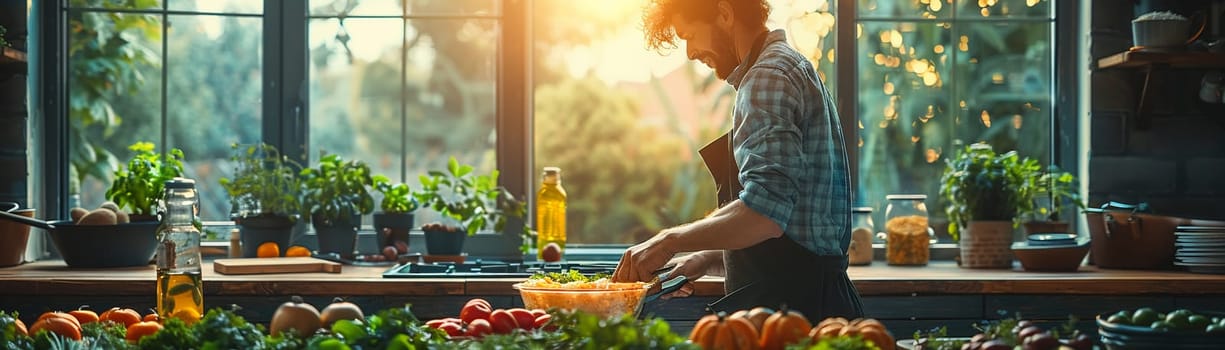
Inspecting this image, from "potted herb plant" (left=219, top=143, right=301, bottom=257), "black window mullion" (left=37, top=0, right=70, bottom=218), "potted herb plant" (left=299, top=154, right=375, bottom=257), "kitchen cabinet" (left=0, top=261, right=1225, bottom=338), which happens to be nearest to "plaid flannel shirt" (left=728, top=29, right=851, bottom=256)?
"kitchen cabinet" (left=0, top=261, right=1225, bottom=338)

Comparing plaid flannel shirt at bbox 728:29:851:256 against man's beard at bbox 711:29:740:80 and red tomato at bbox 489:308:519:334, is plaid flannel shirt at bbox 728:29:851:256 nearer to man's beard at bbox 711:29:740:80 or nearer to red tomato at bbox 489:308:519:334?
man's beard at bbox 711:29:740:80

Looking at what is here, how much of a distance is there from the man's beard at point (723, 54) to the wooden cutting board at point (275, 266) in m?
1.35

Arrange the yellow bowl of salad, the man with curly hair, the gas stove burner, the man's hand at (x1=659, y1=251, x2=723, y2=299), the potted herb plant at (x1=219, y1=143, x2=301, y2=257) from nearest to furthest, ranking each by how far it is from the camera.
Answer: the yellow bowl of salad, the man with curly hair, the man's hand at (x1=659, y1=251, x2=723, y2=299), the gas stove burner, the potted herb plant at (x1=219, y1=143, x2=301, y2=257)

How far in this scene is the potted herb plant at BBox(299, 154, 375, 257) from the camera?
3.80m

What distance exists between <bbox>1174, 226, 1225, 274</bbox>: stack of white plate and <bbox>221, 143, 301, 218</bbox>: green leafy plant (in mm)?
2566

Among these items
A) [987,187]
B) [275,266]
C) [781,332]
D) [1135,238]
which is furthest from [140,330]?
[1135,238]

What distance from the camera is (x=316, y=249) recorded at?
13.2ft

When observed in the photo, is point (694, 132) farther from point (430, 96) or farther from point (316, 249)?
point (316, 249)

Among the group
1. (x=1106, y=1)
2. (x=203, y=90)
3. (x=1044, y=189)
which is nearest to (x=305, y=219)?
(x=203, y=90)

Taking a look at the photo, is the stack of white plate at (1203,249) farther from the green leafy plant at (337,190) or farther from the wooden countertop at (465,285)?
the green leafy plant at (337,190)

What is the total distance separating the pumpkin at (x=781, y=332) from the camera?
5.24 feet

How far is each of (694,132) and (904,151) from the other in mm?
8122

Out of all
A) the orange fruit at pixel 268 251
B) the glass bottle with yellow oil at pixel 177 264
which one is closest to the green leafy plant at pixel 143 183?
the orange fruit at pixel 268 251

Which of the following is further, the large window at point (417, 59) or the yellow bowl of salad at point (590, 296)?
the large window at point (417, 59)
